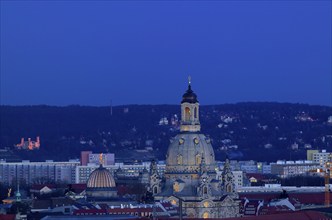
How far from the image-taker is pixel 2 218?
94.8m

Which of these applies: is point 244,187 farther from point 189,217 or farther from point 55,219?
point 55,219

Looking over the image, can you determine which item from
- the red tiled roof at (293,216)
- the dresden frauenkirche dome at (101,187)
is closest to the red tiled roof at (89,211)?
the red tiled roof at (293,216)

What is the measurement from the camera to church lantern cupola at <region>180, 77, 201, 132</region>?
116075 millimetres

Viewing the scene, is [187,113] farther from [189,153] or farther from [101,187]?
[101,187]

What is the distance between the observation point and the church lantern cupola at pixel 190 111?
116 meters

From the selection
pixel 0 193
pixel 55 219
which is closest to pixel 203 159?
pixel 55 219

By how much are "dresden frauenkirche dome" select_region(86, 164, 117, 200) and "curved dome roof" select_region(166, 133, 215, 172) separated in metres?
8.41

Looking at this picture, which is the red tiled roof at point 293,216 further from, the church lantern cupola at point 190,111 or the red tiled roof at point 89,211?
the church lantern cupola at point 190,111

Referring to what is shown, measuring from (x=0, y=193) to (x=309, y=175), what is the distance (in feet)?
190

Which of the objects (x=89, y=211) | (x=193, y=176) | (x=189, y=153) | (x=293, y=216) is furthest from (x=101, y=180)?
(x=293, y=216)

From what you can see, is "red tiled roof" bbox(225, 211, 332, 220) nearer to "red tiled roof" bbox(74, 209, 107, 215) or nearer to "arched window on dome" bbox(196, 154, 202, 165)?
"red tiled roof" bbox(74, 209, 107, 215)

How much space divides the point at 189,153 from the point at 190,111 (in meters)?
3.17

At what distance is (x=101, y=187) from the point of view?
412ft

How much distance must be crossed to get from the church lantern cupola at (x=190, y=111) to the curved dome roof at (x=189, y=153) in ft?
2.56
